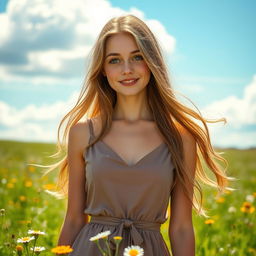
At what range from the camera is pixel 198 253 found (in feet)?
13.3

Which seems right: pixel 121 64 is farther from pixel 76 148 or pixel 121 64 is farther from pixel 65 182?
pixel 65 182

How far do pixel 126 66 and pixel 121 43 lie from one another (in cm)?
18

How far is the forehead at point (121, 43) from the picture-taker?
3.19m

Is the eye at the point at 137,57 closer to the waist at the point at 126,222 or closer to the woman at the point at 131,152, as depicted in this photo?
the woman at the point at 131,152

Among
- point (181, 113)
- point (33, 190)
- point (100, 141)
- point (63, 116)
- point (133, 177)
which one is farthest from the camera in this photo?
point (33, 190)

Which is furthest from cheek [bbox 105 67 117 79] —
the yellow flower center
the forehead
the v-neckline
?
the yellow flower center

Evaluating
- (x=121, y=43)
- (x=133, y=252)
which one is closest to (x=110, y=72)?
(x=121, y=43)

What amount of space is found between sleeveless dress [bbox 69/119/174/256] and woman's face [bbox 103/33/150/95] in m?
0.46

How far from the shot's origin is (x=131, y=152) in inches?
122

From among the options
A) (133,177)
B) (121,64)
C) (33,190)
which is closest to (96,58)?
(121,64)

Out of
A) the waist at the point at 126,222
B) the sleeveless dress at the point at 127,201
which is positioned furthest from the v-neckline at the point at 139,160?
the waist at the point at 126,222

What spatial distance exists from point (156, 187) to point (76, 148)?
0.59 meters

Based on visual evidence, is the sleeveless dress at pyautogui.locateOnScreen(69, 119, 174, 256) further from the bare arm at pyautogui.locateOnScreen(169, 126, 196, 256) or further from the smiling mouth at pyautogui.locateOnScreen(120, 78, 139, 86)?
the smiling mouth at pyautogui.locateOnScreen(120, 78, 139, 86)

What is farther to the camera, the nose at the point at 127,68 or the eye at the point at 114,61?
the eye at the point at 114,61
